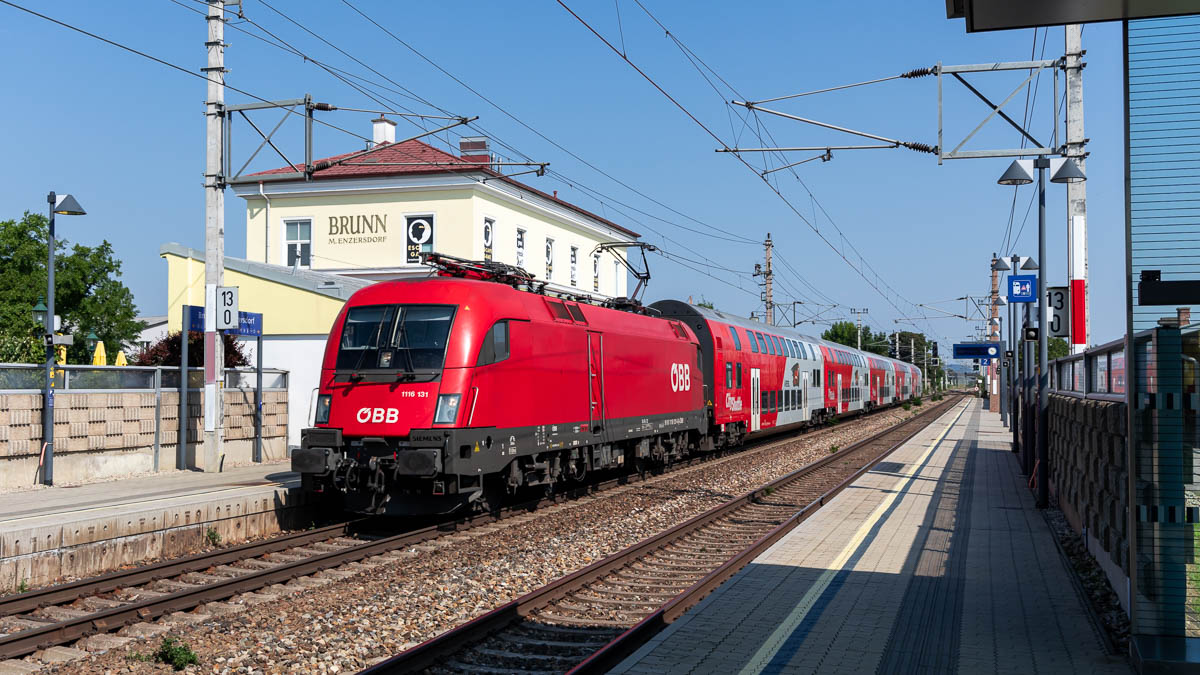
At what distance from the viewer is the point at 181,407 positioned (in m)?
16.8

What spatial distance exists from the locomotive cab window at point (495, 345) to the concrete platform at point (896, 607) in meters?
4.27

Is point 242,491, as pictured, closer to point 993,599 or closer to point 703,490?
point 703,490

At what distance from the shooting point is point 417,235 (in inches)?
1315

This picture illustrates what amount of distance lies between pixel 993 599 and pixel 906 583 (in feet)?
2.69

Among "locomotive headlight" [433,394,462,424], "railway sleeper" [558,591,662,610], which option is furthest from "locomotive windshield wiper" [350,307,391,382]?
"railway sleeper" [558,591,662,610]

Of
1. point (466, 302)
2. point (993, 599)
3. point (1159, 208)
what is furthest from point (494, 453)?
point (1159, 208)

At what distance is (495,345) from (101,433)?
721 cm

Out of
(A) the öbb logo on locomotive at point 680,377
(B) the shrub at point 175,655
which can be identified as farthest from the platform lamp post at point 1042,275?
(B) the shrub at point 175,655

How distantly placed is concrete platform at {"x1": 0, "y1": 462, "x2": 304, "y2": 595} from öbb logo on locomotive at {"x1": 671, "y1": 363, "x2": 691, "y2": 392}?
8.31 m

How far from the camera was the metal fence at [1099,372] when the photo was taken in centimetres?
820

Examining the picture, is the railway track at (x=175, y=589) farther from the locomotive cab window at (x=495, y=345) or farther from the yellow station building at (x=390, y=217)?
the yellow station building at (x=390, y=217)

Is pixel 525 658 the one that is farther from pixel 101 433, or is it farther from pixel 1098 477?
pixel 101 433

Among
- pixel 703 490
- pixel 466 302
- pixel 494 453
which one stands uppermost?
pixel 466 302

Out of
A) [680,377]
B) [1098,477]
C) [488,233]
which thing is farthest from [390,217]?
[1098,477]
